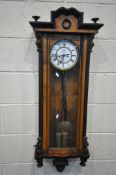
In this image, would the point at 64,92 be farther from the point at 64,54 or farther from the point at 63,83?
the point at 64,54

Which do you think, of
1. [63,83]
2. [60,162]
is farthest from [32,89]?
[60,162]

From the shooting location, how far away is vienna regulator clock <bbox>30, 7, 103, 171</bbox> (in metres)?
1.09

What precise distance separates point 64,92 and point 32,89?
227 mm

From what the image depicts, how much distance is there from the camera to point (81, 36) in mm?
1127

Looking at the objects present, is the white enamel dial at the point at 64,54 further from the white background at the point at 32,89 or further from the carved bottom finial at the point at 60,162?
the carved bottom finial at the point at 60,162

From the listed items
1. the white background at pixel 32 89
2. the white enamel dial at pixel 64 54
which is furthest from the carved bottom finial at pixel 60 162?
the white enamel dial at pixel 64 54

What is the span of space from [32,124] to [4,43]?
53 centimetres

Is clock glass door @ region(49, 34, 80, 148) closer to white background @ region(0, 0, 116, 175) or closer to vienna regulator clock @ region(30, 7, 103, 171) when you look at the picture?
vienna regulator clock @ region(30, 7, 103, 171)

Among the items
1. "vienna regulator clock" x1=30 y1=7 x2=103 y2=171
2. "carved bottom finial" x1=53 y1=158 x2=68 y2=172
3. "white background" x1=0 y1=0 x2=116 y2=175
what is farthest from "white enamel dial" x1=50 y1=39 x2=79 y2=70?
"carved bottom finial" x1=53 y1=158 x2=68 y2=172

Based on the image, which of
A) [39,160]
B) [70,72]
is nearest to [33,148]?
[39,160]

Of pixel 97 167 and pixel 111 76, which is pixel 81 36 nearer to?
pixel 111 76

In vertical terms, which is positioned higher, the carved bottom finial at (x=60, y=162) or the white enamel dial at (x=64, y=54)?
the white enamel dial at (x=64, y=54)

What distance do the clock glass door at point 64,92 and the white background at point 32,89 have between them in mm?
168

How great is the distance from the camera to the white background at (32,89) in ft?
4.06
